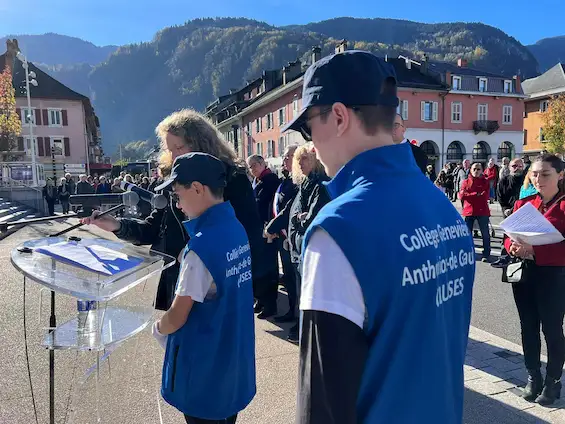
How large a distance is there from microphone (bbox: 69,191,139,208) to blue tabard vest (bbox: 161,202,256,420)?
1.66 feet

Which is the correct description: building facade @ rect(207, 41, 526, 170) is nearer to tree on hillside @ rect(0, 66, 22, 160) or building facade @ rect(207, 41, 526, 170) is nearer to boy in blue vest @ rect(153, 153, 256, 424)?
tree on hillside @ rect(0, 66, 22, 160)

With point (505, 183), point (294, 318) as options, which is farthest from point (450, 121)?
point (294, 318)

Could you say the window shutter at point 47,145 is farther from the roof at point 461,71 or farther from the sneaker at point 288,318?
the sneaker at point 288,318

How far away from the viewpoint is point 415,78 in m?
36.5

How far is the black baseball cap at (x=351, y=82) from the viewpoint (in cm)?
109

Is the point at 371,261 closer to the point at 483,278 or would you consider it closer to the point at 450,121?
the point at 483,278

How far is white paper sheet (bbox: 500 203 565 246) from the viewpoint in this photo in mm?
3057

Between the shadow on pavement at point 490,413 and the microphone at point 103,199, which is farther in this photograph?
the shadow on pavement at point 490,413

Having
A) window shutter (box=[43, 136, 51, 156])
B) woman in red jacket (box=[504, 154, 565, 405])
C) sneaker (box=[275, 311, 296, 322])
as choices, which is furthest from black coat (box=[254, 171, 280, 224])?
window shutter (box=[43, 136, 51, 156])

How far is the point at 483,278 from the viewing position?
22.0 ft

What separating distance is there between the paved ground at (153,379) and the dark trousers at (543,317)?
1.04 feet

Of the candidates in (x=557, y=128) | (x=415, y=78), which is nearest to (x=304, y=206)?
(x=557, y=128)

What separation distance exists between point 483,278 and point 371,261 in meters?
6.52

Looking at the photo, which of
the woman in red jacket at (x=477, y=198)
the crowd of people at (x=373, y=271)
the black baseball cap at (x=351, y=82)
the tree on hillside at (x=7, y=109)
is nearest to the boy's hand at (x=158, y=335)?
the crowd of people at (x=373, y=271)
